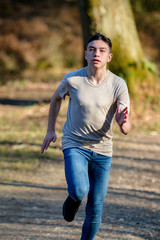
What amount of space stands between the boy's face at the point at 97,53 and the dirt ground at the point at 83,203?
1.99 meters

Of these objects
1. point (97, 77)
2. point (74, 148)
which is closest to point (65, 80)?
point (97, 77)

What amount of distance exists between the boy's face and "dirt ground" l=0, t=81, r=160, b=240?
1992mm

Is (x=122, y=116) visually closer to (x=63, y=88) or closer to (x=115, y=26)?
(x=63, y=88)

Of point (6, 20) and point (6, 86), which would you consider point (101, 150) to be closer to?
point (6, 86)

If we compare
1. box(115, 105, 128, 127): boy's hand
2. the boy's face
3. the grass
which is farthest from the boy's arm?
the grass

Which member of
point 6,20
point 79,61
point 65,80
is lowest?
point 65,80

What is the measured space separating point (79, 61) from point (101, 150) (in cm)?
1698

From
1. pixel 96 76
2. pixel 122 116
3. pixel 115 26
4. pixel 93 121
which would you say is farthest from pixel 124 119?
pixel 115 26

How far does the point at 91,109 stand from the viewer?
144 inches

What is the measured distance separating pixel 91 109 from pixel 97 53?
0.50 meters

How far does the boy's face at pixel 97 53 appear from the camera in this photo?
371cm

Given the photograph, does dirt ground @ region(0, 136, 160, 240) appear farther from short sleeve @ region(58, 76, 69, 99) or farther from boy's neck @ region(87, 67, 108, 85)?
boy's neck @ region(87, 67, 108, 85)

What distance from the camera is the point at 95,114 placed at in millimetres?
3676

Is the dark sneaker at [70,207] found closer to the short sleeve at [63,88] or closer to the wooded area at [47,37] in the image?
the short sleeve at [63,88]
